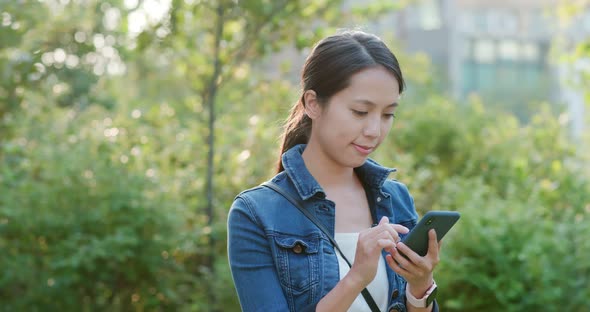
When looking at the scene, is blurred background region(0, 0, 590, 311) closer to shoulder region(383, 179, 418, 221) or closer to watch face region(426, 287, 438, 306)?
shoulder region(383, 179, 418, 221)

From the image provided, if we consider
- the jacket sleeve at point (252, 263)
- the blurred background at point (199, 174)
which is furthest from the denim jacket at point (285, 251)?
the blurred background at point (199, 174)

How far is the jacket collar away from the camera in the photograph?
2576 mm

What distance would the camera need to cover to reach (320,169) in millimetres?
2650

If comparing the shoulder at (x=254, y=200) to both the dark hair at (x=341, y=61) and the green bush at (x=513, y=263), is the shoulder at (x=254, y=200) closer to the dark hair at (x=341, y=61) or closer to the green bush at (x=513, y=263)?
the dark hair at (x=341, y=61)

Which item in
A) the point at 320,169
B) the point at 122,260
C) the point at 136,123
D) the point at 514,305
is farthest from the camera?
the point at 136,123

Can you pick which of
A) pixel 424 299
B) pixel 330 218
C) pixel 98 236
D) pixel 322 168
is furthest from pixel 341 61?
pixel 98 236

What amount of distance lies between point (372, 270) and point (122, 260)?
417 centimetres

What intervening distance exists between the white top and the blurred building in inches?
1598

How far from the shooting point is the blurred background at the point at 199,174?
5820 mm

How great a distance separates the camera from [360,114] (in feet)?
8.14

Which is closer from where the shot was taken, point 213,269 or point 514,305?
point 514,305

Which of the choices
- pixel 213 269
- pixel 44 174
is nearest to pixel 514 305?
pixel 213 269

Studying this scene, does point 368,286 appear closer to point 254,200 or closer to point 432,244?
point 432,244

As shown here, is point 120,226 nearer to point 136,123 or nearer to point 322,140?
point 136,123
